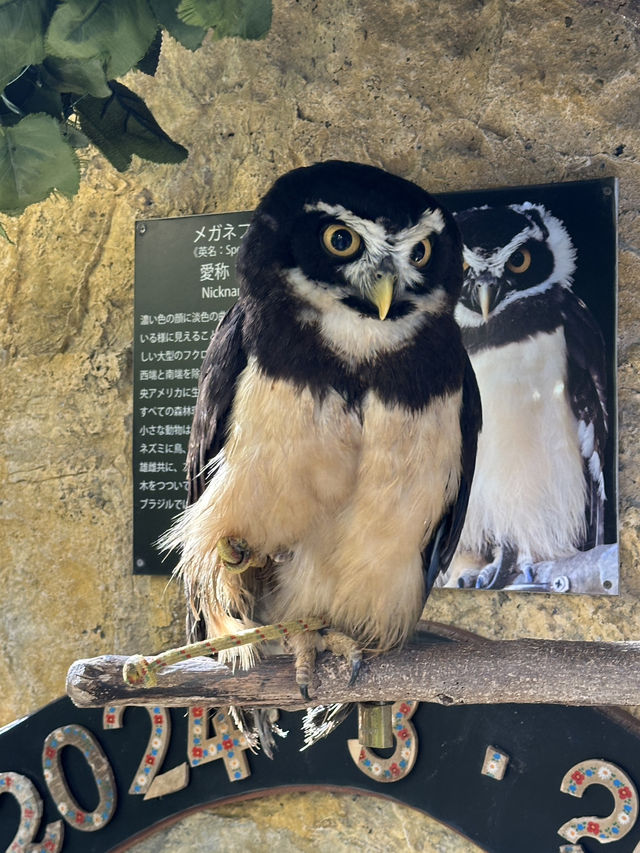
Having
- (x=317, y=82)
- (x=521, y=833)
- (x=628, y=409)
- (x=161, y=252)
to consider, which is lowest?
(x=521, y=833)

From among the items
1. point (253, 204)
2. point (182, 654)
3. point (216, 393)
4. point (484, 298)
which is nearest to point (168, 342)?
point (253, 204)

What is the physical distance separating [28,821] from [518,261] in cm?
166

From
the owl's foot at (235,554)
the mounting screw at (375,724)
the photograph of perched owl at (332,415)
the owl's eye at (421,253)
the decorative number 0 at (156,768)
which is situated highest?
the owl's eye at (421,253)

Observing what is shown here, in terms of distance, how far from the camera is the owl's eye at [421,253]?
3.04 ft

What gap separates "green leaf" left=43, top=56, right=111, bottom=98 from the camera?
0.90m

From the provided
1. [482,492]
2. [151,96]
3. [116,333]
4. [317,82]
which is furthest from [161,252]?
[482,492]

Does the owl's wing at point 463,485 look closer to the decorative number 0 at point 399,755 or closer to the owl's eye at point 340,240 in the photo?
the owl's eye at point 340,240

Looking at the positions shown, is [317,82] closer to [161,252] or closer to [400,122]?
[400,122]

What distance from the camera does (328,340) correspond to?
961 mm

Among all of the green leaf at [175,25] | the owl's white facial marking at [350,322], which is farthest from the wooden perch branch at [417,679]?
the green leaf at [175,25]

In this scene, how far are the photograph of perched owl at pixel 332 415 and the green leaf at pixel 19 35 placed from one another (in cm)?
29

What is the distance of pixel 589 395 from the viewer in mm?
1729

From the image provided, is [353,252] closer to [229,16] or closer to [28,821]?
[229,16]

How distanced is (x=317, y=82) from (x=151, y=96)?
0.44 metres
